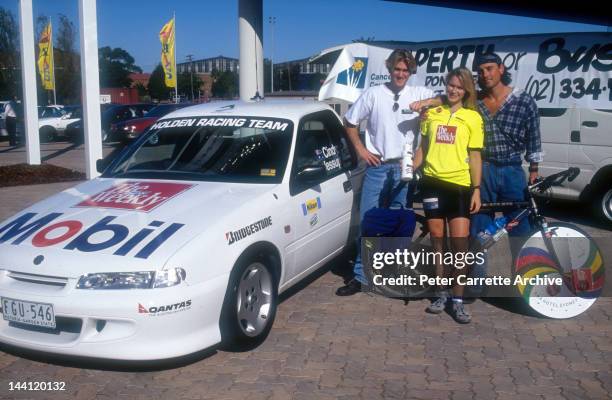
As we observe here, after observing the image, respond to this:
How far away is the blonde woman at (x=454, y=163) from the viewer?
4496 mm

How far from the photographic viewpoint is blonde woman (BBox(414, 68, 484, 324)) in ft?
14.8

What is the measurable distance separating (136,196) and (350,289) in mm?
2001

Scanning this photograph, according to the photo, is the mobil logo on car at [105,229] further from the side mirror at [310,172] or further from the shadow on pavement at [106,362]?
the side mirror at [310,172]

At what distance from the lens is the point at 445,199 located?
4.62m

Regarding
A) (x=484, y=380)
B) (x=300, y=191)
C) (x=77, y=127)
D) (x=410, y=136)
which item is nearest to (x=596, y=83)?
(x=410, y=136)

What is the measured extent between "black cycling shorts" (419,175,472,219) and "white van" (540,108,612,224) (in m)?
3.77

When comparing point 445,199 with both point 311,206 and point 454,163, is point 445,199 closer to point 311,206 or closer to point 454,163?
point 454,163

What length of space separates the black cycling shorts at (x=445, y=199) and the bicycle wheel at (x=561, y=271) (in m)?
0.58

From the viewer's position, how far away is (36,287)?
12.2ft

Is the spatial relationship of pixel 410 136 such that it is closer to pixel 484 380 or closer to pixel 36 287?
pixel 484 380

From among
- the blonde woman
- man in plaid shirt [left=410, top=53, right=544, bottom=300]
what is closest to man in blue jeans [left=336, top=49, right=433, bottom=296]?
man in plaid shirt [left=410, top=53, right=544, bottom=300]

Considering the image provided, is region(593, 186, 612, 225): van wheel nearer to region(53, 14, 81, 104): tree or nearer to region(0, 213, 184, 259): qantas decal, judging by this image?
region(0, 213, 184, 259): qantas decal

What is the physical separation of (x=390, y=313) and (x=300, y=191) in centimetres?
121

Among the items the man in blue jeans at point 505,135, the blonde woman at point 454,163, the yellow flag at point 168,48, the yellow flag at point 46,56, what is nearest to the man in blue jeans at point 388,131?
the blonde woman at point 454,163
